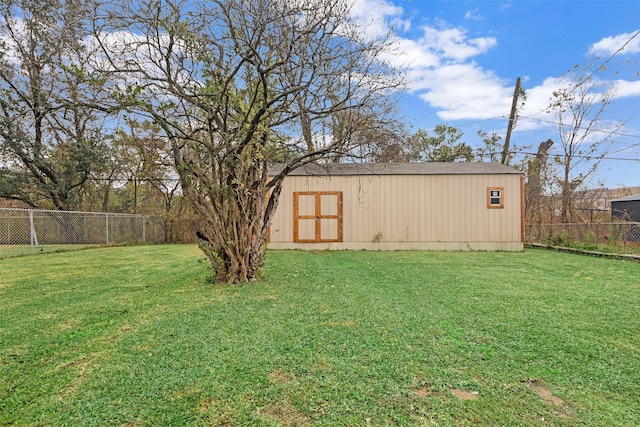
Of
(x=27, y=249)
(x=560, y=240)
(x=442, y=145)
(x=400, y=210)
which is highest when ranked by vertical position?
(x=442, y=145)

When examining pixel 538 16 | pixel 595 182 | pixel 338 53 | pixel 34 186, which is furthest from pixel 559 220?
pixel 34 186

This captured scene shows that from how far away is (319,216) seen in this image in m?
9.05

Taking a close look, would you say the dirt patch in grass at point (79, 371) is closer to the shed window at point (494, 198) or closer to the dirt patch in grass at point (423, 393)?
the dirt patch in grass at point (423, 393)

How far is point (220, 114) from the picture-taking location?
4.06 meters

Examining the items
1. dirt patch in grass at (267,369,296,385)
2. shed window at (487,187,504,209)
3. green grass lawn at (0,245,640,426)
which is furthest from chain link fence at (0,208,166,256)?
shed window at (487,187,504,209)

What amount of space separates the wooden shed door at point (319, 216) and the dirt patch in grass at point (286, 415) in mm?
7531

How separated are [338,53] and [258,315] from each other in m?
3.37

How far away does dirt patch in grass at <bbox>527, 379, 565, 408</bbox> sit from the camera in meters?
1.54

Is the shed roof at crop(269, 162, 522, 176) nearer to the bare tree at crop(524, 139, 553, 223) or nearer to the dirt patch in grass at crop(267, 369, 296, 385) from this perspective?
the bare tree at crop(524, 139, 553, 223)

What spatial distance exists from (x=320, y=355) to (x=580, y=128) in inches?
500

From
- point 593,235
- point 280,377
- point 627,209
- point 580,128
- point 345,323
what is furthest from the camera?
point 580,128

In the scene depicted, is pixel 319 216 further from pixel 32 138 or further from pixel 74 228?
pixel 32 138

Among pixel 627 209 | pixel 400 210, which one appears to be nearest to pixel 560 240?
pixel 627 209

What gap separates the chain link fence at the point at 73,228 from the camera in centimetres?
827
